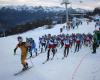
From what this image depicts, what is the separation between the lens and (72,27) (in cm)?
6159

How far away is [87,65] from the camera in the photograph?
1662 centimetres

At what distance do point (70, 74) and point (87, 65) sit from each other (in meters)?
2.18

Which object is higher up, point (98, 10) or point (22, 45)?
point (22, 45)

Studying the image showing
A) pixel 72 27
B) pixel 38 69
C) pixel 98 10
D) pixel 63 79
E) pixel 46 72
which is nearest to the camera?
pixel 63 79

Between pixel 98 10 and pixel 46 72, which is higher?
pixel 46 72

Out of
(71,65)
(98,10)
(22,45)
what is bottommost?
(98,10)

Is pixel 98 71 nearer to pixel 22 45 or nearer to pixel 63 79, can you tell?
pixel 63 79

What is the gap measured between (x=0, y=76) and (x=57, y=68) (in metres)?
3.49

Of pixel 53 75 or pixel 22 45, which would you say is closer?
pixel 53 75

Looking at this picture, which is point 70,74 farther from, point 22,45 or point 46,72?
point 22,45

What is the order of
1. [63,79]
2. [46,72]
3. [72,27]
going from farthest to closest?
[72,27] → [46,72] → [63,79]

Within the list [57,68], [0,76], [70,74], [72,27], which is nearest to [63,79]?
[70,74]

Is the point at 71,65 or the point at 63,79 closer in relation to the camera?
the point at 63,79

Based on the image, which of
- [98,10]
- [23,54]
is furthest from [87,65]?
[98,10]
